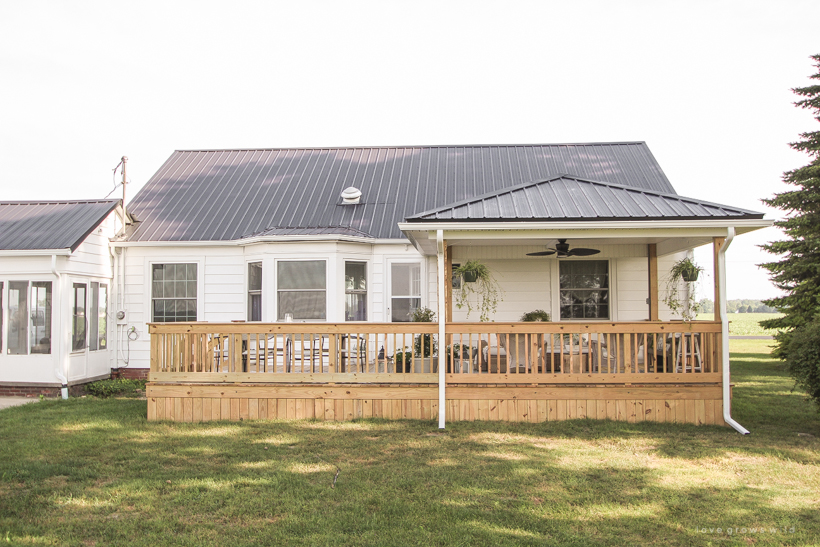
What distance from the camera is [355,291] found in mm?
10438

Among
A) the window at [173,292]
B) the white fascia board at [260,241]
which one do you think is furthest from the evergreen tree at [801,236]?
the window at [173,292]

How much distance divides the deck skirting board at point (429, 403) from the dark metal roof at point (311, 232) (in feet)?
11.3

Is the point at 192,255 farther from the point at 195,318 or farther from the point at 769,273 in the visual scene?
the point at 769,273

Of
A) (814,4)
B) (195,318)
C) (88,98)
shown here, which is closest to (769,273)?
(814,4)

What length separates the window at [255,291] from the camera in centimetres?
1058

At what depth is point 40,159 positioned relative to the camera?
24.4 metres

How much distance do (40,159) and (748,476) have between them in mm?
28549

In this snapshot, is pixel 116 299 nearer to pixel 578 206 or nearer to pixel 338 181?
pixel 338 181

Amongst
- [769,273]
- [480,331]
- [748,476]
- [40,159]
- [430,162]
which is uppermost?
[40,159]

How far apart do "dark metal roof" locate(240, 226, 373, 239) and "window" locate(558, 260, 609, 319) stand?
399cm

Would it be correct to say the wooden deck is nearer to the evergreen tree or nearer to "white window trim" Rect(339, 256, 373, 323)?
"white window trim" Rect(339, 256, 373, 323)

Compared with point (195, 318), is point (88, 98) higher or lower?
higher

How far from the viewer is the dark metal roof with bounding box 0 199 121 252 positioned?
9812mm

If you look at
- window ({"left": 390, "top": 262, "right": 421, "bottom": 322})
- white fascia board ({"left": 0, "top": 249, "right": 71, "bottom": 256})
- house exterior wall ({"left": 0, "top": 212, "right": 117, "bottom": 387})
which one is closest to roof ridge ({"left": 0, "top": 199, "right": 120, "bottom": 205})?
house exterior wall ({"left": 0, "top": 212, "right": 117, "bottom": 387})
